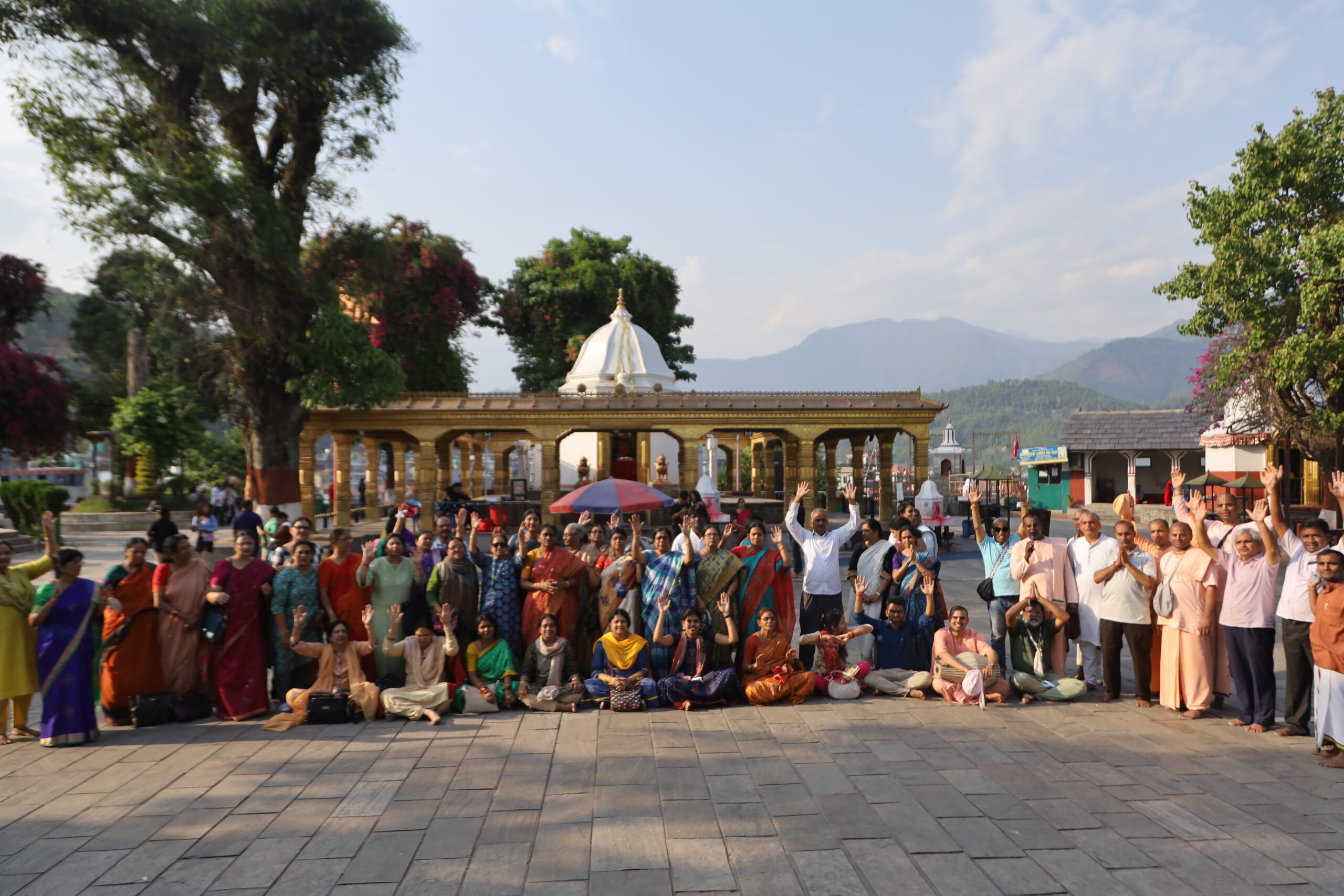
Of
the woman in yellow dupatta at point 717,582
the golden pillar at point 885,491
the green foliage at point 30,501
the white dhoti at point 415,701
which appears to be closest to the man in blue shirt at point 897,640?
the woman in yellow dupatta at point 717,582

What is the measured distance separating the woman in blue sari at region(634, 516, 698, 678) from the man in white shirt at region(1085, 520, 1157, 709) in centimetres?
333

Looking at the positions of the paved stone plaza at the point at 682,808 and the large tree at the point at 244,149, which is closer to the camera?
the paved stone plaza at the point at 682,808

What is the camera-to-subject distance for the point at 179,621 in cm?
586

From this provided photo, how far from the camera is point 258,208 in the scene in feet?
47.0

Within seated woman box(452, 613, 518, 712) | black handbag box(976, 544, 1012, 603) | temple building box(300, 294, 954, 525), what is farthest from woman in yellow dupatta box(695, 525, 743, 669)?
temple building box(300, 294, 954, 525)

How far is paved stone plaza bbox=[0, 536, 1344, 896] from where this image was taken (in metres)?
3.58

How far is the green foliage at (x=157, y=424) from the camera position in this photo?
19438mm

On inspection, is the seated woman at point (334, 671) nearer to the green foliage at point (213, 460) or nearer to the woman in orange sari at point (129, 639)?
the woman in orange sari at point (129, 639)

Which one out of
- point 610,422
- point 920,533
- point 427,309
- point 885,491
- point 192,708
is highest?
point 427,309

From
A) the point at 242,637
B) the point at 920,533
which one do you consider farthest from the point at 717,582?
the point at 242,637

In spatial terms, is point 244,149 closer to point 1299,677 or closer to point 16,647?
point 16,647

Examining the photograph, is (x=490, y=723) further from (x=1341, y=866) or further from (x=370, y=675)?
(x=1341, y=866)

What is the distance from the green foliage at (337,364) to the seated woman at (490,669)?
10.8m

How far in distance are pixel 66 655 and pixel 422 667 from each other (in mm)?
2380
